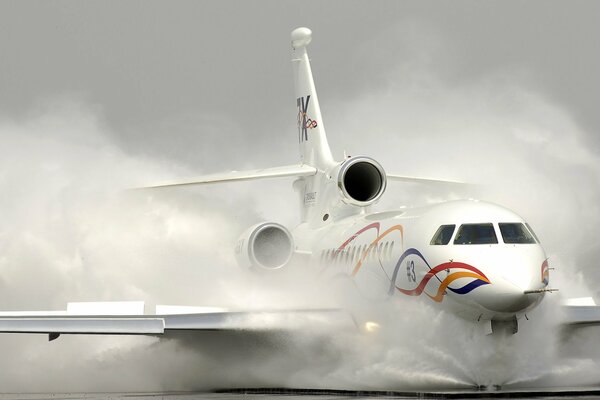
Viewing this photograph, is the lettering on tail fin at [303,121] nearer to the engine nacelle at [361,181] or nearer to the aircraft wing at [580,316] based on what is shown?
the engine nacelle at [361,181]

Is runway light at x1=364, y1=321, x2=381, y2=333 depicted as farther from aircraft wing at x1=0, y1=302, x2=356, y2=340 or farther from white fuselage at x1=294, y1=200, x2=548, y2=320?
white fuselage at x1=294, y1=200, x2=548, y2=320

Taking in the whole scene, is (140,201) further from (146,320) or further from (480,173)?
(146,320)

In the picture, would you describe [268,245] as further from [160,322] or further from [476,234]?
[476,234]

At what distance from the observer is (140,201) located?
38.0 meters

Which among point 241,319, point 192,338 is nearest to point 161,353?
point 192,338

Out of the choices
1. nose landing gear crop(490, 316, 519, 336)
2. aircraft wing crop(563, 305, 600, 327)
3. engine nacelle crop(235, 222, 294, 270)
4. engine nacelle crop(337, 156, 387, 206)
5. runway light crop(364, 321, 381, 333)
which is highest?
engine nacelle crop(337, 156, 387, 206)

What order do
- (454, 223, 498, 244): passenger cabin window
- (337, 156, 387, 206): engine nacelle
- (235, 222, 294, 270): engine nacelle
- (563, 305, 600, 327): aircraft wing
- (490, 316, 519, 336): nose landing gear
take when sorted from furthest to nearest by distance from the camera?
1. (337, 156, 387, 206): engine nacelle
2. (235, 222, 294, 270): engine nacelle
3. (563, 305, 600, 327): aircraft wing
4. (454, 223, 498, 244): passenger cabin window
5. (490, 316, 519, 336): nose landing gear

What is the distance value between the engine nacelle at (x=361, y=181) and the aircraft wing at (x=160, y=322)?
21.5ft

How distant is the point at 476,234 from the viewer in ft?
76.2

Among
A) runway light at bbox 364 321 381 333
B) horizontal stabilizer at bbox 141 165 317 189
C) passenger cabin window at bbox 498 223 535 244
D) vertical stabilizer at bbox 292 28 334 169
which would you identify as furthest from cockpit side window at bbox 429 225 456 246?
vertical stabilizer at bbox 292 28 334 169

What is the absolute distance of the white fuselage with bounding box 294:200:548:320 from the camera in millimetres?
22078

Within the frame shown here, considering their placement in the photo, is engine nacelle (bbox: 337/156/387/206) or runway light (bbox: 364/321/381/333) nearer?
runway light (bbox: 364/321/381/333)

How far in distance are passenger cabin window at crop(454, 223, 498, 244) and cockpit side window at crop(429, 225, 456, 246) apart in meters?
0.18

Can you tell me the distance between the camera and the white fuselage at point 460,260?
869 inches
